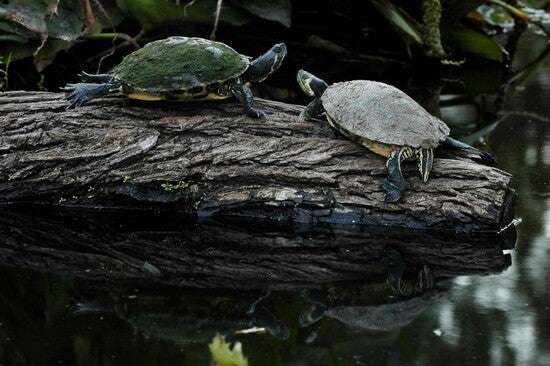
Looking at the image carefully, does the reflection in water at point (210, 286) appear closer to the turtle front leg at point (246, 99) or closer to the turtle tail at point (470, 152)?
the turtle tail at point (470, 152)

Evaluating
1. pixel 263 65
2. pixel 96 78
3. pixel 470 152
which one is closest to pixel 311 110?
pixel 263 65

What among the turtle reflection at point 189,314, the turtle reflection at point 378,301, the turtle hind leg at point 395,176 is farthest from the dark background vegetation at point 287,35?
the turtle reflection at point 378,301

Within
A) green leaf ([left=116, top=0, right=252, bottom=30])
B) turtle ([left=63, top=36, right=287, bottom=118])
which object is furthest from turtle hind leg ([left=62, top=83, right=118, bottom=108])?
green leaf ([left=116, top=0, right=252, bottom=30])

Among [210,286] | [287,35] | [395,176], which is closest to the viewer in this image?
[210,286]

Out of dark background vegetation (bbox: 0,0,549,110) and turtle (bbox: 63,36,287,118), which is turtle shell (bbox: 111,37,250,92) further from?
dark background vegetation (bbox: 0,0,549,110)

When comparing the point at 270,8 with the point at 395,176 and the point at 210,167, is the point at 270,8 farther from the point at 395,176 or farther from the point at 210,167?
the point at 395,176

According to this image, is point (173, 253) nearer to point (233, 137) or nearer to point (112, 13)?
point (233, 137)
